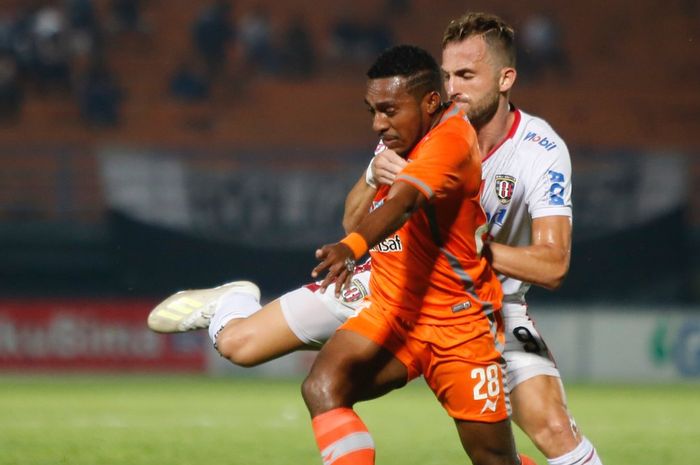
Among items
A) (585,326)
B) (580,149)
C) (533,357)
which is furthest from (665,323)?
(533,357)

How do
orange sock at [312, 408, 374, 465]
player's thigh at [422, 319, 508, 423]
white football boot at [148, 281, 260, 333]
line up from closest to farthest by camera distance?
orange sock at [312, 408, 374, 465]
player's thigh at [422, 319, 508, 423]
white football boot at [148, 281, 260, 333]

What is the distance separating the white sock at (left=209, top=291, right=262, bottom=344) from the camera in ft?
18.3

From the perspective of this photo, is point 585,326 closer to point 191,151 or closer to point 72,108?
point 191,151

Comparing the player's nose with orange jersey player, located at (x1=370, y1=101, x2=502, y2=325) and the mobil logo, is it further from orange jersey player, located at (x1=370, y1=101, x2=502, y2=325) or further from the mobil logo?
the mobil logo

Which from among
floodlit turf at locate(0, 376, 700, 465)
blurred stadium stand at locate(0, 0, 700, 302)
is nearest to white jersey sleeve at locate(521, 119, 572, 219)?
floodlit turf at locate(0, 376, 700, 465)

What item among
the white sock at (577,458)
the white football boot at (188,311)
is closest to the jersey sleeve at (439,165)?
the white sock at (577,458)

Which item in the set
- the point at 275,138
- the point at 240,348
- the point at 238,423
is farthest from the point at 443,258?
the point at 275,138

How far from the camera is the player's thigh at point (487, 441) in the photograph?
450 centimetres

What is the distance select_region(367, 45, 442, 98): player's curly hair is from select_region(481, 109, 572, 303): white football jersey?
34.3 inches

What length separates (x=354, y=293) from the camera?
17.9ft

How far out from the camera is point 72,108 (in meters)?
18.5

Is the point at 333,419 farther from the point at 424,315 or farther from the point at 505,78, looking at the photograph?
the point at 505,78

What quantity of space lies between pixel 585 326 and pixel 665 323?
2.90ft

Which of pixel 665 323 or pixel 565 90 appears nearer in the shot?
pixel 665 323
